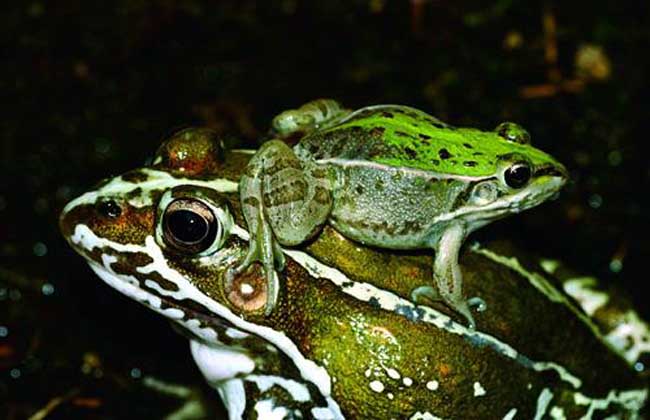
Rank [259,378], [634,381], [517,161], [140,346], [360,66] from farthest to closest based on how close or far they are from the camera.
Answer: [360,66] → [140,346] → [634,381] → [259,378] → [517,161]

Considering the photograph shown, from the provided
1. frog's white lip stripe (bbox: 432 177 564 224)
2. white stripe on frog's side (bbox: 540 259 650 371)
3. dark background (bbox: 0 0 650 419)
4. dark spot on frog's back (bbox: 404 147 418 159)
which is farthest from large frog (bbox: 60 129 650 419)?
dark background (bbox: 0 0 650 419)

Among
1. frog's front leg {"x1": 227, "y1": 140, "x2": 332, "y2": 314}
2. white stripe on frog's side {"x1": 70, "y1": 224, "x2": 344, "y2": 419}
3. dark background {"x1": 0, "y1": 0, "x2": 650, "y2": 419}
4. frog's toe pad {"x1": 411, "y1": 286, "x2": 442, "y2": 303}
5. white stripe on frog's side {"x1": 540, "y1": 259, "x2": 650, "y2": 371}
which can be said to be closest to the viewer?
frog's front leg {"x1": 227, "y1": 140, "x2": 332, "y2": 314}

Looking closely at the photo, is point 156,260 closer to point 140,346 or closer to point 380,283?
point 380,283

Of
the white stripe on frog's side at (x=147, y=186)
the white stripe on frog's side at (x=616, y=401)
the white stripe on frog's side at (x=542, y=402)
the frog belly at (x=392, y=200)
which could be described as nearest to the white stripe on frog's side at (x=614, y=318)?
the white stripe on frog's side at (x=616, y=401)

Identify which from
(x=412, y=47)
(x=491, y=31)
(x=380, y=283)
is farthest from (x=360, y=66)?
(x=380, y=283)

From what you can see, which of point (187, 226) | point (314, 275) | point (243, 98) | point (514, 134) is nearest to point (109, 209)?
point (187, 226)

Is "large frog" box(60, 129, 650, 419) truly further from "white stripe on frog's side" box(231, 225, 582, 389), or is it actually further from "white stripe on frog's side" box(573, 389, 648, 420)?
"white stripe on frog's side" box(573, 389, 648, 420)

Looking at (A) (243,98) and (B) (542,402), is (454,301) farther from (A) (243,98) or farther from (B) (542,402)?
(A) (243,98)
